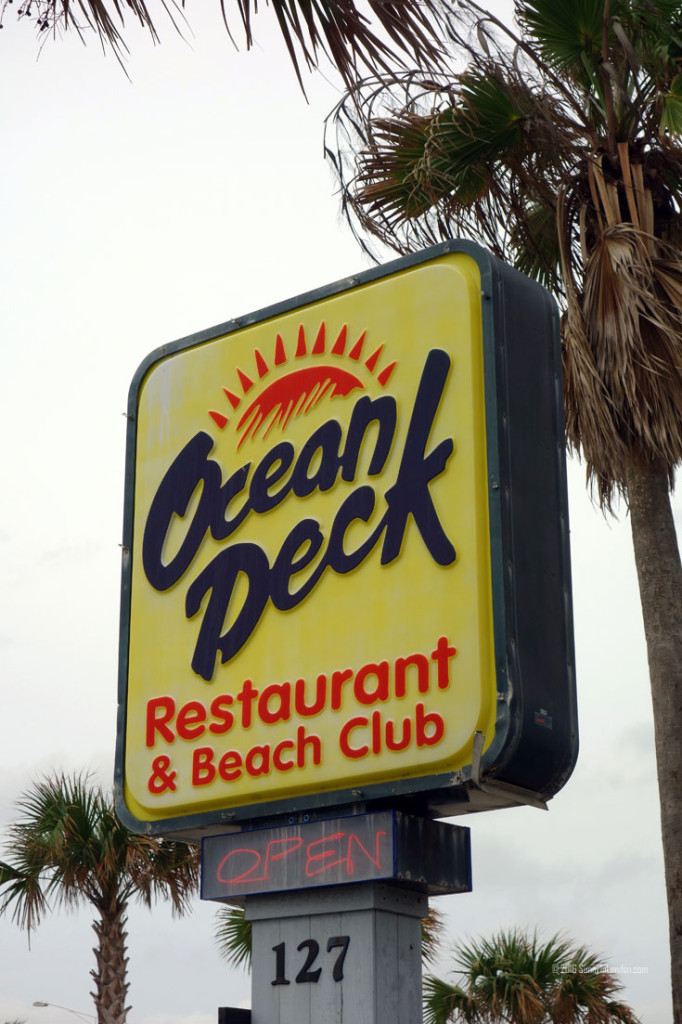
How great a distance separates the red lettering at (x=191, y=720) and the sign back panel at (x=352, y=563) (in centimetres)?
2

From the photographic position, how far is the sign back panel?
6207mm

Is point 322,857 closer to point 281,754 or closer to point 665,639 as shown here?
point 281,754

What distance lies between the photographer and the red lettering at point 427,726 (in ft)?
20.0

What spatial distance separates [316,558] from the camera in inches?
272

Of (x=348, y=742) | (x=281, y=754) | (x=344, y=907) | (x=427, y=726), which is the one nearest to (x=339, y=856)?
(x=344, y=907)

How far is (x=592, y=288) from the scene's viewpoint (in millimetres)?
11781

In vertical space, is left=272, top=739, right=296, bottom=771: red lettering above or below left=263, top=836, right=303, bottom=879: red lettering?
above

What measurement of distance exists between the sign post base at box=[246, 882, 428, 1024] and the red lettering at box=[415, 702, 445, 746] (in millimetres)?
727

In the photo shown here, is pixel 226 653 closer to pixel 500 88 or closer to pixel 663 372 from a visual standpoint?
pixel 663 372

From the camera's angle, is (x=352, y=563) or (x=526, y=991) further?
(x=526, y=991)

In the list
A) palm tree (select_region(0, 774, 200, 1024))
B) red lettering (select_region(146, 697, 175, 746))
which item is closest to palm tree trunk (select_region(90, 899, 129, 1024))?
palm tree (select_region(0, 774, 200, 1024))

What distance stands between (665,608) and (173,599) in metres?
5.21

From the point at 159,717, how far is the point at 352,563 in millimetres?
1433

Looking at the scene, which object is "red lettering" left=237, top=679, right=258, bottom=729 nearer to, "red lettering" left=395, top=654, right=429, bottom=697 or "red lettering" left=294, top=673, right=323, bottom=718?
"red lettering" left=294, top=673, right=323, bottom=718
